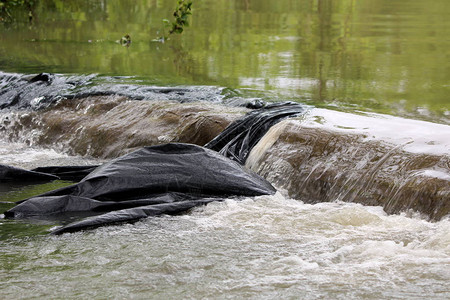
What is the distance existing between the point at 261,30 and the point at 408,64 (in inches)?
186

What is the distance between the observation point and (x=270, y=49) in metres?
10.5

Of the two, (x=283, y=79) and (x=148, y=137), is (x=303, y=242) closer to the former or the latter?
(x=148, y=137)

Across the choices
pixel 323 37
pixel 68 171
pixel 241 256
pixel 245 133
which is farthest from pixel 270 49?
pixel 241 256

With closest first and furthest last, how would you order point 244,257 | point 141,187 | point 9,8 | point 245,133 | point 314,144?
Answer: point 244,257, point 141,187, point 314,144, point 245,133, point 9,8

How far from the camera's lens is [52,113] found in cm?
668

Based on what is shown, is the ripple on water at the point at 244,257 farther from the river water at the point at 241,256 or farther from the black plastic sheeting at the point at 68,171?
the black plastic sheeting at the point at 68,171

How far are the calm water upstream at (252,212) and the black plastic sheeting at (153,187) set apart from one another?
145 millimetres

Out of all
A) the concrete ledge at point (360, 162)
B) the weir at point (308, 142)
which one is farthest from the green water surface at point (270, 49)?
the concrete ledge at point (360, 162)

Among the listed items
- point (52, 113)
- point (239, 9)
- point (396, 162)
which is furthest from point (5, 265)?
point (239, 9)

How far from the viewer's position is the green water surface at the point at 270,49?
23.9 ft

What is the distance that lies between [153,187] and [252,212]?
2.33 feet

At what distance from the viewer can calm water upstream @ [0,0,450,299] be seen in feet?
9.35

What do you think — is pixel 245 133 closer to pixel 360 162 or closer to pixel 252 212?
pixel 360 162

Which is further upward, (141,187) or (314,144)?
(314,144)
